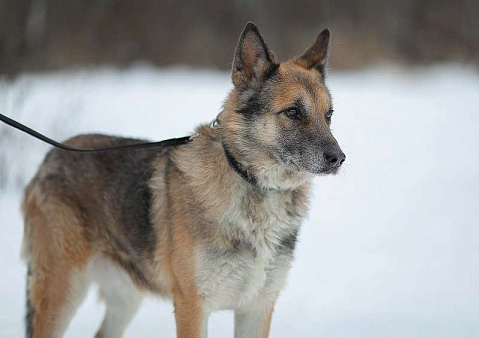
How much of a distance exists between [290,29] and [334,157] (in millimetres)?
18807

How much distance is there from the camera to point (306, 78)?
3936mm

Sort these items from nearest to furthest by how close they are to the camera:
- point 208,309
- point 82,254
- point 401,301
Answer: point 208,309
point 82,254
point 401,301

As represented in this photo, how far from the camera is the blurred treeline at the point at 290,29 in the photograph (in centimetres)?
1995

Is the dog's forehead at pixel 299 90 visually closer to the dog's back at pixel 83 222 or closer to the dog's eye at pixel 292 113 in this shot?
the dog's eye at pixel 292 113

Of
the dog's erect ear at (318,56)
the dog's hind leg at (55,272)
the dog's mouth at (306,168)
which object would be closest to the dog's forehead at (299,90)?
the dog's erect ear at (318,56)

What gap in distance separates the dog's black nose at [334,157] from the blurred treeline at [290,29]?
14.8 meters

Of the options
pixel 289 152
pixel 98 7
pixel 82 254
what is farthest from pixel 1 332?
pixel 98 7

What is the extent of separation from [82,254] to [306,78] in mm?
1746

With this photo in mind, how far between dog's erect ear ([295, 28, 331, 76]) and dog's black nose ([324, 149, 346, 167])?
2.54 feet

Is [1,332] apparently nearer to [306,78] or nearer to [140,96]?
[306,78]

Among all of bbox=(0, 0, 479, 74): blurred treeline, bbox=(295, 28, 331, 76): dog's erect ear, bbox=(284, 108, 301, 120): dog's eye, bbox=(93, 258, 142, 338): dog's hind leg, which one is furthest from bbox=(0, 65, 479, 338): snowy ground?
bbox=(0, 0, 479, 74): blurred treeline

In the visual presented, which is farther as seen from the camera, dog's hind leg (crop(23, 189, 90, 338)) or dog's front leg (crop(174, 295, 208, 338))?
dog's hind leg (crop(23, 189, 90, 338))

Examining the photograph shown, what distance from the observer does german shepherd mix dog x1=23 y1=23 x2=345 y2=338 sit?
3.73 metres

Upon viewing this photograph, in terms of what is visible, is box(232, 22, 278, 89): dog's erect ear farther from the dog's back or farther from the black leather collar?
the dog's back
